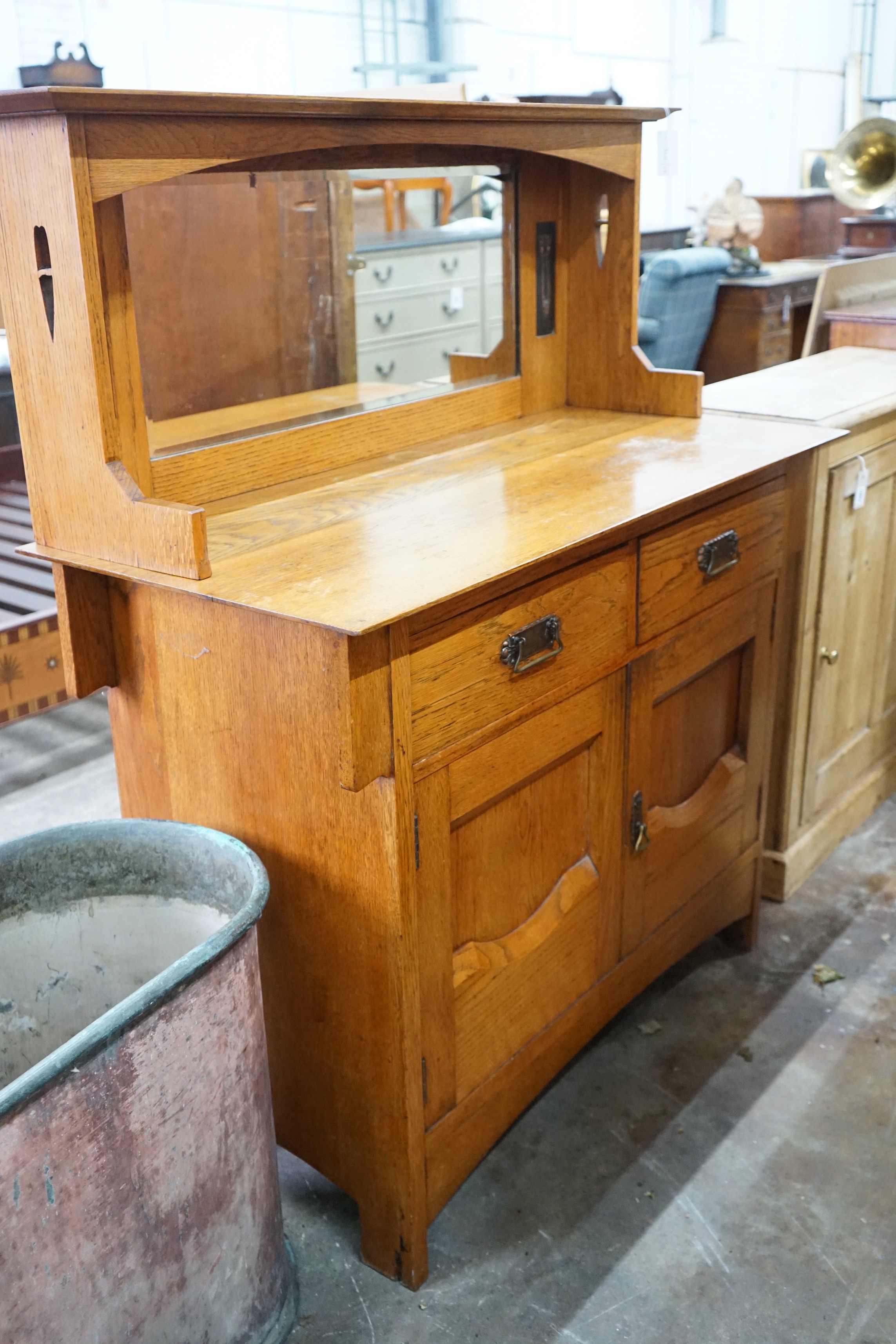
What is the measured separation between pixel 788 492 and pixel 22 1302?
1.66 metres

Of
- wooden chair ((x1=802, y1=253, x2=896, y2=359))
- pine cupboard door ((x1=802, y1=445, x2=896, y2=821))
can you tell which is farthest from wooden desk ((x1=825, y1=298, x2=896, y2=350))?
pine cupboard door ((x1=802, y1=445, x2=896, y2=821))

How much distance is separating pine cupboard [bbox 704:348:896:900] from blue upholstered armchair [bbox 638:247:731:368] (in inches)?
99.2

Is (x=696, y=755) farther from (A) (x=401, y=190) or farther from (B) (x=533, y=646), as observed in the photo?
(A) (x=401, y=190)

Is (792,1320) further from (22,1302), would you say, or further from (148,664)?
(148,664)

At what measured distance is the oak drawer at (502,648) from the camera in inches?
54.5

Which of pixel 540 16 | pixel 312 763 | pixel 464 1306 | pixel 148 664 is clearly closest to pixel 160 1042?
pixel 312 763

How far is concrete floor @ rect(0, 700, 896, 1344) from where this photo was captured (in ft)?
5.08

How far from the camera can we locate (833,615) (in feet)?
7.94

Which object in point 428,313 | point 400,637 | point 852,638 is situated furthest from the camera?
point 852,638

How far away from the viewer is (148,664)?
1530 mm

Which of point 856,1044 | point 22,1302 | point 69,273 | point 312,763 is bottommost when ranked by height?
point 856,1044

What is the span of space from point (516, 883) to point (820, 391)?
4.64ft

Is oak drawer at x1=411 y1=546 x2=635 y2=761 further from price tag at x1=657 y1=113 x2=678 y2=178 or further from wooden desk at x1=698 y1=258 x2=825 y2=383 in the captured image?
wooden desk at x1=698 y1=258 x2=825 y2=383

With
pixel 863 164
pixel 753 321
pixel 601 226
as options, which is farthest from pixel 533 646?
pixel 753 321
